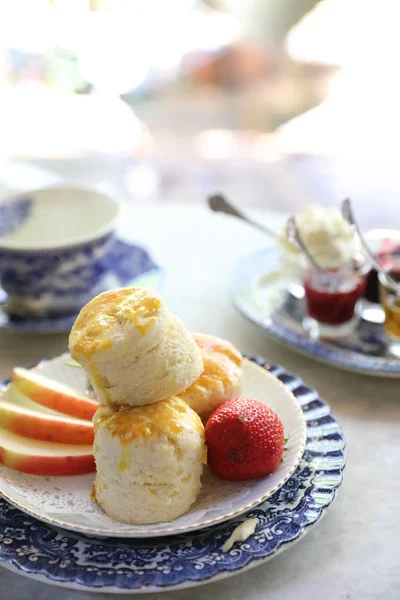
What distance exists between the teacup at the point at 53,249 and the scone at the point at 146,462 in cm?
66

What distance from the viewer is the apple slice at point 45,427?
1.16m

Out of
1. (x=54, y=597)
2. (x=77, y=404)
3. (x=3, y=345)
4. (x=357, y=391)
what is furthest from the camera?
(x=3, y=345)

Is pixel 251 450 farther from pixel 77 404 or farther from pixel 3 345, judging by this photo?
pixel 3 345

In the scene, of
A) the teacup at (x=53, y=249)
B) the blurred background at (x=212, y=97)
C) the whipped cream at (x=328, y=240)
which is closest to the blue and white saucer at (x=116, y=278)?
the teacup at (x=53, y=249)

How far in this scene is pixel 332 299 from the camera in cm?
158

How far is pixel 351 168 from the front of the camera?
468cm

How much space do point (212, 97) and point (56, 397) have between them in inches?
197

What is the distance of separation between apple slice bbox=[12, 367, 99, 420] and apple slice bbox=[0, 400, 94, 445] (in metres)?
0.05

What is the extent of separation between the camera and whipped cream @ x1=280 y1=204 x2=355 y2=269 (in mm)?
1715

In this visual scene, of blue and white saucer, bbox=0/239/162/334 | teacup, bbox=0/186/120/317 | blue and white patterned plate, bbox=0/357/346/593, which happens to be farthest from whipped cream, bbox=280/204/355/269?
blue and white patterned plate, bbox=0/357/346/593

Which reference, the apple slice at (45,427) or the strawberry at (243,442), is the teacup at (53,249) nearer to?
the apple slice at (45,427)

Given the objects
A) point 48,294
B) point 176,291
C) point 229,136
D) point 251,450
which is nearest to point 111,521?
point 251,450

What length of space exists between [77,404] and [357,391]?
0.56 meters

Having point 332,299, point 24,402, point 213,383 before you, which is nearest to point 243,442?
point 213,383
